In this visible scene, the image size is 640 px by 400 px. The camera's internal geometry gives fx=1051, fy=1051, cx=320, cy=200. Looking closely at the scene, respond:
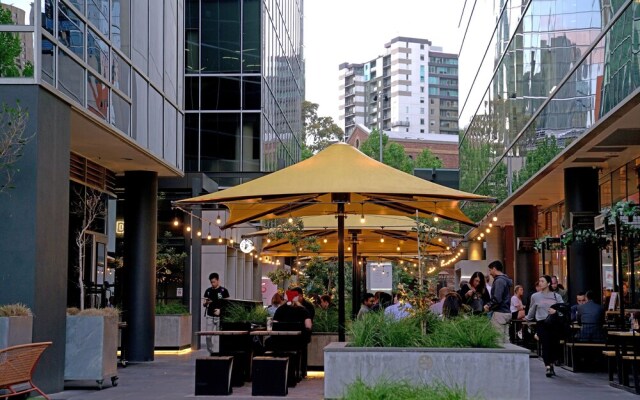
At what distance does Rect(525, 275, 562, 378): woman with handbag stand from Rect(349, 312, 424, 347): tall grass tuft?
7.71 meters

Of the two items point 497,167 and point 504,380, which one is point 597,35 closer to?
point 504,380

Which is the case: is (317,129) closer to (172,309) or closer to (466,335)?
(172,309)

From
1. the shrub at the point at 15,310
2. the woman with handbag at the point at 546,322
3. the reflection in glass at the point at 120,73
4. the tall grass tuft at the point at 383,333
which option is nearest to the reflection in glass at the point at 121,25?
the reflection in glass at the point at 120,73

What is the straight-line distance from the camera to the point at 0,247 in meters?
14.6

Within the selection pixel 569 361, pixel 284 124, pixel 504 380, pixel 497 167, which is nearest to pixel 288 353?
pixel 504 380

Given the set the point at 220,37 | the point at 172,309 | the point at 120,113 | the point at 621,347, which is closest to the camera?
the point at 621,347

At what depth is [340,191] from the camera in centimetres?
1421

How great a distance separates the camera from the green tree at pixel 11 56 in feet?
48.9

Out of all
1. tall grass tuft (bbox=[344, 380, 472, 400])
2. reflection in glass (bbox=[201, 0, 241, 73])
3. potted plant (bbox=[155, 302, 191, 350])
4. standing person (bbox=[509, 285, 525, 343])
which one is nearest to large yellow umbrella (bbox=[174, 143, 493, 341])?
tall grass tuft (bbox=[344, 380, 472, 400])

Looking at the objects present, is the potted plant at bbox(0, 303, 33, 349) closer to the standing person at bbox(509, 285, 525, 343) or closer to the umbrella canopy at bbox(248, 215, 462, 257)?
the umbrella canopy at bbox(248, 215, 462, 257)

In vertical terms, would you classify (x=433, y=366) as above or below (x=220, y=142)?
below

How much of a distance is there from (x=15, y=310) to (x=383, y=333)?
4.97m

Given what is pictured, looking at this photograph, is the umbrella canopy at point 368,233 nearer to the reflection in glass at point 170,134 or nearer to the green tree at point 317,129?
the reflection in glass at point 170,134

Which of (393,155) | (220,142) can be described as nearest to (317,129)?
(393,155)
